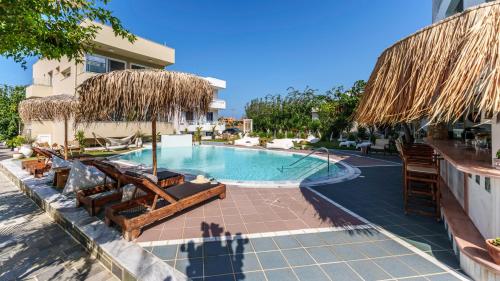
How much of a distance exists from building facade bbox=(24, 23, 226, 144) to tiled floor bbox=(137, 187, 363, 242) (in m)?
13.1

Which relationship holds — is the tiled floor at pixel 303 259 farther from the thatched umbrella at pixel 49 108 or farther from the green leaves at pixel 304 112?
the green leaves at pixel 304 112

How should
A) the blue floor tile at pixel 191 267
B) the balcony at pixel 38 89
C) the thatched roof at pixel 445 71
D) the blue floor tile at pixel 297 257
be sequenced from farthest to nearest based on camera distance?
the balcony at pixel 38 89 → the blue floor tile at pixel 297 257 → the blue floor tile at pixel 191 267 → the thatched roof at pixel 445 71

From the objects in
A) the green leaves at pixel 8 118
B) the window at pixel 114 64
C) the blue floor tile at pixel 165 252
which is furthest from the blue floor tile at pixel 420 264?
the green leaves at pixel 8 118

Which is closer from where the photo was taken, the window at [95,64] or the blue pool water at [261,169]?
the blue pool water at [261,169]

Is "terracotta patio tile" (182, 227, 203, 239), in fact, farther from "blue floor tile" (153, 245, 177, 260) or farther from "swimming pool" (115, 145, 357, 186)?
"swimming pool" (115, 145, 357, 186)

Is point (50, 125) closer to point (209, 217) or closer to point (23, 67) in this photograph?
Result: point (23, 67)

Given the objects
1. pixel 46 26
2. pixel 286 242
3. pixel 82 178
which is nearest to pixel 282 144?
pixel 82 178

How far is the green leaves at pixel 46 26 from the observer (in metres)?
2.91

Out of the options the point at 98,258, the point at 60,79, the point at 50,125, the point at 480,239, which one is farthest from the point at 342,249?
the point at 60,79

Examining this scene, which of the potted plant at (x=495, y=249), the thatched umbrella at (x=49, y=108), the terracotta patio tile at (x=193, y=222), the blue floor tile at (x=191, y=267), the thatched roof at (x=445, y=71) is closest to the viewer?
the thatched roof at (x=445, y=71)

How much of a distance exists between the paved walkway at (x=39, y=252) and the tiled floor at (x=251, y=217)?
2.53 feet

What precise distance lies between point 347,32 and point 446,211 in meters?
29.7

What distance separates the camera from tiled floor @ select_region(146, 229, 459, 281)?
2746 millimetres

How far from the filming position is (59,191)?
587 centimetres
